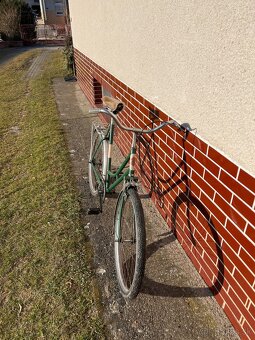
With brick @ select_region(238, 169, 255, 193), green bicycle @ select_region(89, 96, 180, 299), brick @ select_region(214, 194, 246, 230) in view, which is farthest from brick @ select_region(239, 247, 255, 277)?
green bicycle @ select_region(89, 96, 180, 299)

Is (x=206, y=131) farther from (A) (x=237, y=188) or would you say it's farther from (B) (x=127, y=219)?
(B) (x=127, y=219)

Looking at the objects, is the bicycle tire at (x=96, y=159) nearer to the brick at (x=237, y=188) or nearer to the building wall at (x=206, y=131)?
the building wall at (x=206, y=131)

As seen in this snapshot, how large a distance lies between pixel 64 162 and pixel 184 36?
267cm

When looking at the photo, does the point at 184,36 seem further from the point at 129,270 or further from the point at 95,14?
the point at 95,14

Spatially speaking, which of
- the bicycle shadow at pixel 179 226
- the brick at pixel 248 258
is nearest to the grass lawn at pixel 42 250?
the bicycle shadow at pixel 179 226

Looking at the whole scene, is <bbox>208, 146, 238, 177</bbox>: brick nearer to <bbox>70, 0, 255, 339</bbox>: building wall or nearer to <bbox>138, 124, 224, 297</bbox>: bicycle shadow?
<bbox>70, 0, 255, 339</bbox>: building wall

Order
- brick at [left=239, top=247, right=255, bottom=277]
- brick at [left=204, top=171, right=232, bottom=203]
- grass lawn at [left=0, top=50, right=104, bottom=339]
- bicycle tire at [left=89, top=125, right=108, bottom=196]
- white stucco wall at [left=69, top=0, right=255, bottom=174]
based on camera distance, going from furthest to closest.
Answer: bicycle tire at [left=89, top=125, right=108, bottom=196] → grass lawn at [left=0, top=50, right=104, bottom=339] → brick at [left=204, top=171, right=232, bottom=203] → brick at [left=239, top=247, right=255, bottom=277] → white stucco wall at [left=69, top=0, right=255, bottom=174]

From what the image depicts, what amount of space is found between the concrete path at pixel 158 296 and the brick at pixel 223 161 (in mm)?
1016

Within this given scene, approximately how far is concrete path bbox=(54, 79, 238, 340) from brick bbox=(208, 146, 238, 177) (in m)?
1.02

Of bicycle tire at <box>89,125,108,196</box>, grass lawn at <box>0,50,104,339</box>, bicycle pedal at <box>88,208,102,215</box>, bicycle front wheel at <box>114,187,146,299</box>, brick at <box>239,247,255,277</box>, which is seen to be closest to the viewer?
brick at <box>239,247,255,277</box>

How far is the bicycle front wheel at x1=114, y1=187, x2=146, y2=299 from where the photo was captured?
1.90 metres

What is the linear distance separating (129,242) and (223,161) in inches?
39.6

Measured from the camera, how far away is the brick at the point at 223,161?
1.66m

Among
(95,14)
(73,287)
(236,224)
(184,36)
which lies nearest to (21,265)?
(73,287)
